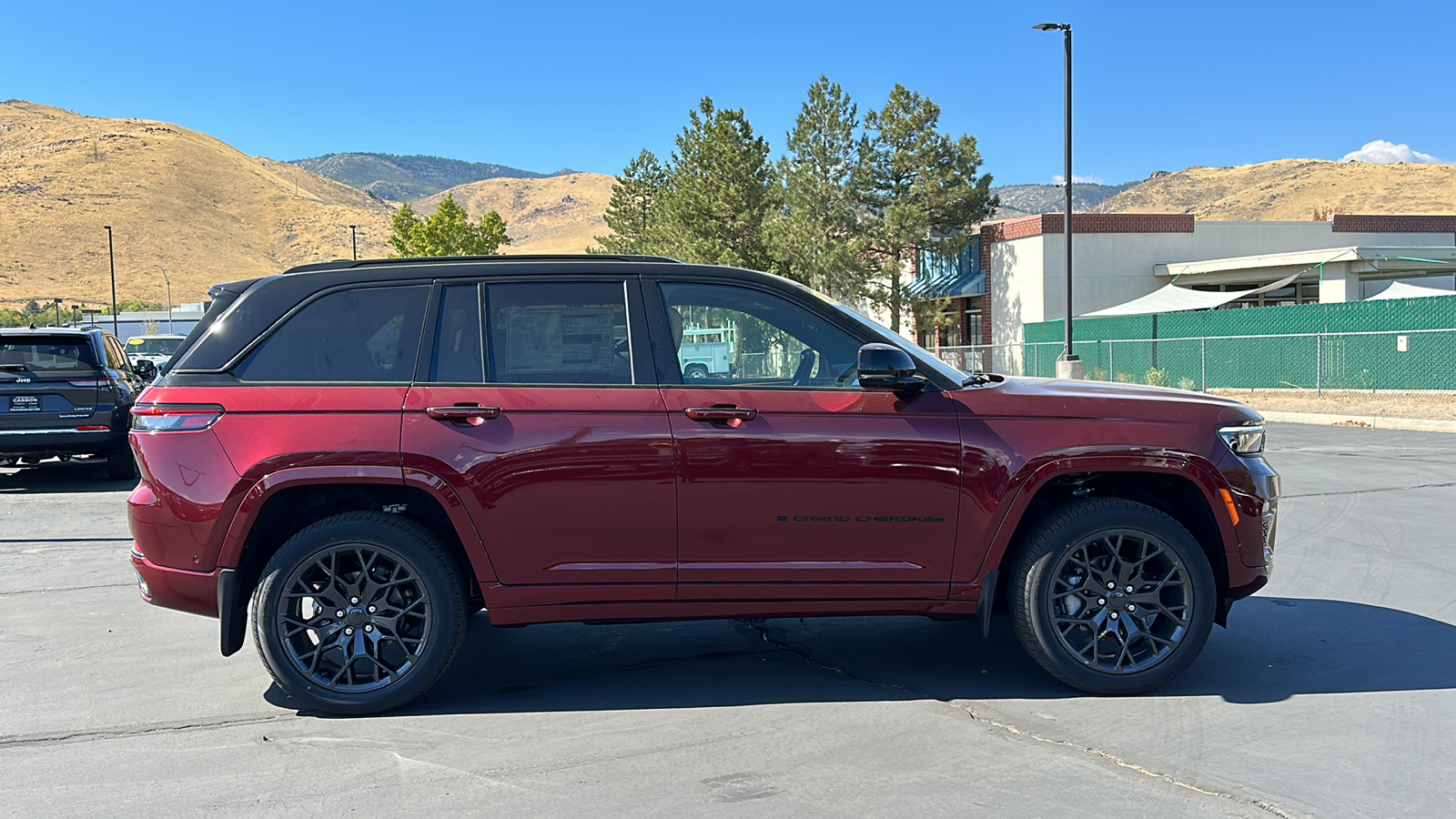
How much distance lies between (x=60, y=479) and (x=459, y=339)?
12.0m

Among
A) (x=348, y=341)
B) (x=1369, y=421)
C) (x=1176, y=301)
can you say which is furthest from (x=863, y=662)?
(x=1176, y=301)

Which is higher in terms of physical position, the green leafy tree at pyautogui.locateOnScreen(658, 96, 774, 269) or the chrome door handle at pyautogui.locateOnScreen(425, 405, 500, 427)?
the green leafy tree at pyautogui.locateOnScreen(658, 96, 774, 269)

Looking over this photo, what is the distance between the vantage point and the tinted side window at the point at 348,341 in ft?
15.5

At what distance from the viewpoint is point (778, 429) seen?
4594 millimetres

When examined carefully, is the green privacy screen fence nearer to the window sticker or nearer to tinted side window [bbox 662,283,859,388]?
tinted side window [bbox 662,283,859,388]

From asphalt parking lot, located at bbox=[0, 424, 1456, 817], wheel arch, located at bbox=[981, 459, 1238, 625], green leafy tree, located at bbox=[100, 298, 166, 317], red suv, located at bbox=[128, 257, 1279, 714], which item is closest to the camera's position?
asphalt parking lot, located at bbox=[0, 424, 1456, 817]

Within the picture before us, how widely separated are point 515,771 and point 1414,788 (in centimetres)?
309

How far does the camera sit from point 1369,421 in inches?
770

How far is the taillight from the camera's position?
15.1 feet

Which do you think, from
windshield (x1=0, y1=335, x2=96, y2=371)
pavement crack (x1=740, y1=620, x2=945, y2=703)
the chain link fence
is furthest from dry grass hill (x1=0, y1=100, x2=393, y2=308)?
pavement crack (x1=740, y1=620, x2=945, y2=703)

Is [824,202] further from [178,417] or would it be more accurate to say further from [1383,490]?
[178,417]

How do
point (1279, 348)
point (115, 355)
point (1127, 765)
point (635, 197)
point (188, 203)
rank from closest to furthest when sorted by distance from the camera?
point (1127, 765) → point (115, 355) → point (1279, 348) → point (635, 197) → point (188, 203)

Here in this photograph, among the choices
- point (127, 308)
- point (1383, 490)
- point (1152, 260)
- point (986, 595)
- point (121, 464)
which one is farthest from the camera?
point (127, 308)

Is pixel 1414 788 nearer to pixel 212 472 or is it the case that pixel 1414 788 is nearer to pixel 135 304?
pixel 212 472
